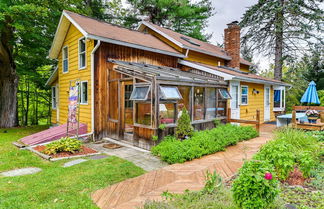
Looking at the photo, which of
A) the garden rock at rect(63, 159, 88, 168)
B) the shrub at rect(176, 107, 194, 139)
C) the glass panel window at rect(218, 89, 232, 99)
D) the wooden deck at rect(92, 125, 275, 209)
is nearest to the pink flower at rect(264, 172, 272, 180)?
the wooden deck at rect(92, 125, 275, 209)

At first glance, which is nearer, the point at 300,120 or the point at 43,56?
the point at 300,120

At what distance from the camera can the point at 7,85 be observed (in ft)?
38.9

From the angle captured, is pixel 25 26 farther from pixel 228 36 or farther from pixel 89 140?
pixel 228 36

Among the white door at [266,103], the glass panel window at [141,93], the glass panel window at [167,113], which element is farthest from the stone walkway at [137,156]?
the white door at [266,103]

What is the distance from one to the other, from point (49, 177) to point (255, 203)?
387 centimetres

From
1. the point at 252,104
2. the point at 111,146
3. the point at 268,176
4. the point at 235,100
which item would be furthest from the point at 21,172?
the point at 252,104

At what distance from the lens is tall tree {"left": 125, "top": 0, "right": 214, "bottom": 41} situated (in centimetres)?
1689

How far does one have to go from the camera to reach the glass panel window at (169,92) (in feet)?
19.9

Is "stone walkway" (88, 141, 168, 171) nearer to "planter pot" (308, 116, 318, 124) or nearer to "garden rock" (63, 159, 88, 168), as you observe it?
"garden rock" (63, 159, 88, 168)

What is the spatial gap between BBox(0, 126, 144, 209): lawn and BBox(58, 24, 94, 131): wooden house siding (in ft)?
9.93

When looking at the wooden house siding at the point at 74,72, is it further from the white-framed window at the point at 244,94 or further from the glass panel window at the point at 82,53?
the white-framed window at the point at 244,94

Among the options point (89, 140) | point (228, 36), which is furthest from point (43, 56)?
point (228, 36)

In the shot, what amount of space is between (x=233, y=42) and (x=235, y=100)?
189 inches

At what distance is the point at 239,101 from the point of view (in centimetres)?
1042
